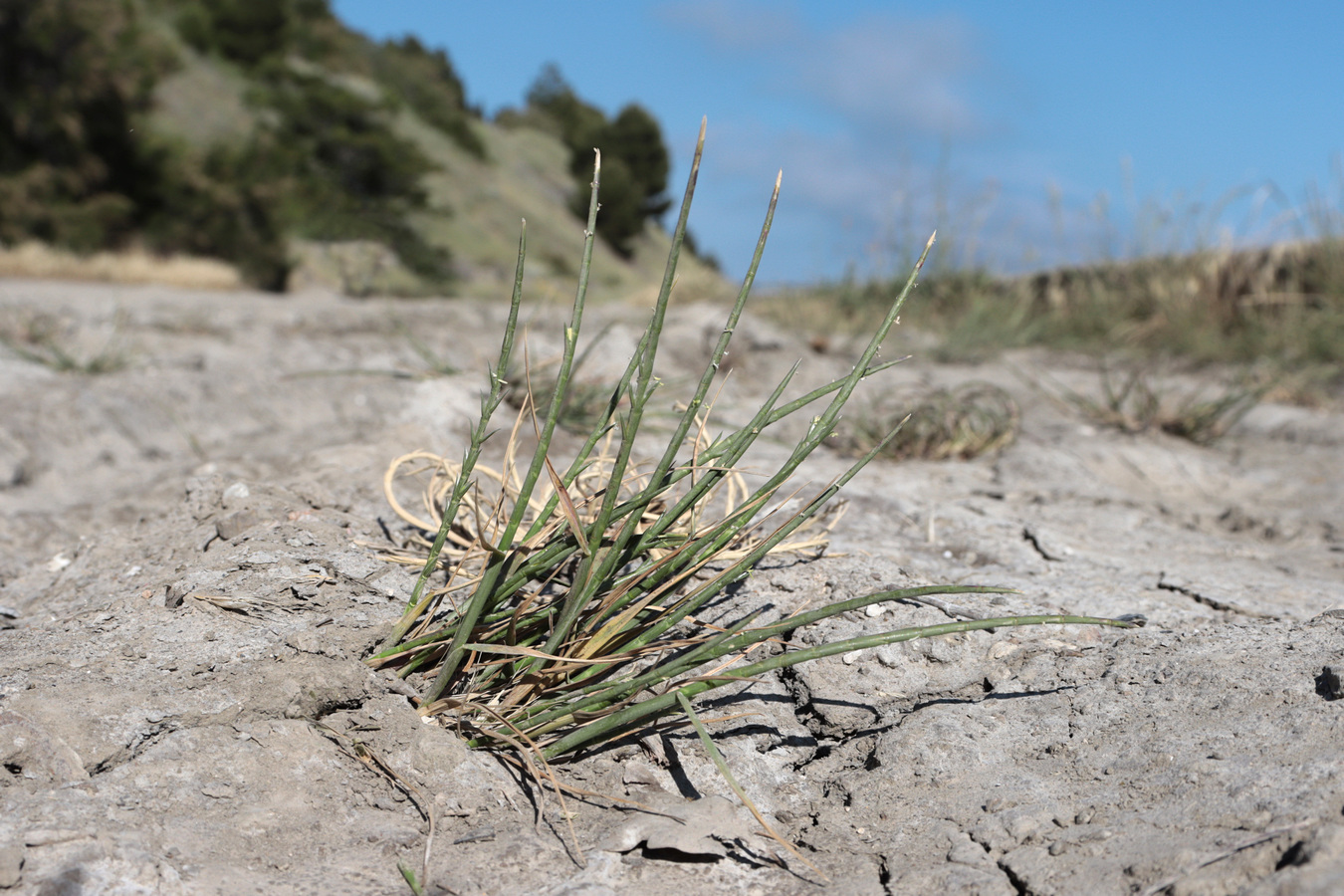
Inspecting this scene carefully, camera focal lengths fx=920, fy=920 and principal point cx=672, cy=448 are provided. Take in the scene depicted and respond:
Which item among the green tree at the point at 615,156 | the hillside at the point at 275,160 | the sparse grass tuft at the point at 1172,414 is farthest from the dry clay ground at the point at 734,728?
the green tree at the point at 615,156

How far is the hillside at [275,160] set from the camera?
10.1 m

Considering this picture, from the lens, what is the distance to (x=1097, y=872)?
0.97m

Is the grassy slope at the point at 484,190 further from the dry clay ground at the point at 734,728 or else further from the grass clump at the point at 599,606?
the grass clump at the point at 599,606

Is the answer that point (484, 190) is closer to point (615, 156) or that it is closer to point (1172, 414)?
point (615, 156)

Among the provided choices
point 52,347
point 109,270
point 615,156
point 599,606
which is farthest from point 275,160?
point 615,156

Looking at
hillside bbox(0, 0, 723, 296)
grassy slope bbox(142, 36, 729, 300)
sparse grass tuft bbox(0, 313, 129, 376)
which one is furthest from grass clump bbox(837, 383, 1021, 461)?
grassy slope bbox(142, 36, 729, 300)

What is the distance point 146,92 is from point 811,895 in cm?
1302

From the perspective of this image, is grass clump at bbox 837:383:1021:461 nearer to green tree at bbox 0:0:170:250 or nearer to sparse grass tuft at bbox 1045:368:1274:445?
sparse grass tuft at bbox 1045:368:1274:445

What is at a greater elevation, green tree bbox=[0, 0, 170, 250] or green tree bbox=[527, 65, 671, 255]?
green tree bbox=[527, 65, 671, 255]

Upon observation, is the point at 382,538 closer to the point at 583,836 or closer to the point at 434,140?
the point at 583,836

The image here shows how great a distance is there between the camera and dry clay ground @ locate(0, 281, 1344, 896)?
100cm

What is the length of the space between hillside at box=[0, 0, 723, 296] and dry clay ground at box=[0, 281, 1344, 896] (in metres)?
3.91

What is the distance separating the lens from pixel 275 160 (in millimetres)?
12492

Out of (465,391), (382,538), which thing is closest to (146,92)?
(465,391)
